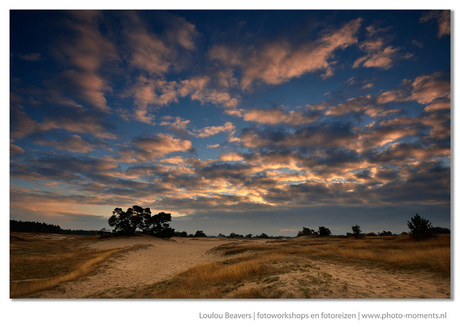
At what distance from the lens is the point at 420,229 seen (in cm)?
2017

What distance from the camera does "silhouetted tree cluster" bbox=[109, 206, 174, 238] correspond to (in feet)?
170

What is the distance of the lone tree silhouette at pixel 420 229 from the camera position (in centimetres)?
1933

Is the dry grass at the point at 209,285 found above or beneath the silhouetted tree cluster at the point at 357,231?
above

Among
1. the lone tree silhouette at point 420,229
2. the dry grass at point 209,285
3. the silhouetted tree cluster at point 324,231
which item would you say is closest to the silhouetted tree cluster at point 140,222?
the silhouetted tree cluster at point 324,231

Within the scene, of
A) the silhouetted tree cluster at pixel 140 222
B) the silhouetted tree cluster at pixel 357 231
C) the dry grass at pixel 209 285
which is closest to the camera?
the dry grass at pixel 209 285

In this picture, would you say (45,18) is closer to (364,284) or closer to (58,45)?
(58,45)

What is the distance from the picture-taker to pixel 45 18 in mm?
10734

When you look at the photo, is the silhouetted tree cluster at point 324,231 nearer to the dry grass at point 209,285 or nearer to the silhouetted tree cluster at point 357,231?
the silhouetted tree cluster at point 357,231

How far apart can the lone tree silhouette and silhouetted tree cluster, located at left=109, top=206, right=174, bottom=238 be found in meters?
54.5

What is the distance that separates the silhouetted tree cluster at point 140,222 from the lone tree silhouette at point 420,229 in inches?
2145

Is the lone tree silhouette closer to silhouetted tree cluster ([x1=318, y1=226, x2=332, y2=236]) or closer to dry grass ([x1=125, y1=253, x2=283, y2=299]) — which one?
dry grass ([x1=125, y1=253, x2=283, y2=299])

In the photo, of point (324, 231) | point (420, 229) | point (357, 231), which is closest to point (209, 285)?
point (420, 229)

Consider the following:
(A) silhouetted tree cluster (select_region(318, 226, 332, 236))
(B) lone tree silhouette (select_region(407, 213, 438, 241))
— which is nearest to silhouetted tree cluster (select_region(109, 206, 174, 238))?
(A) silhouetted tree cluster (select_region(318, 226, 332, 236))
